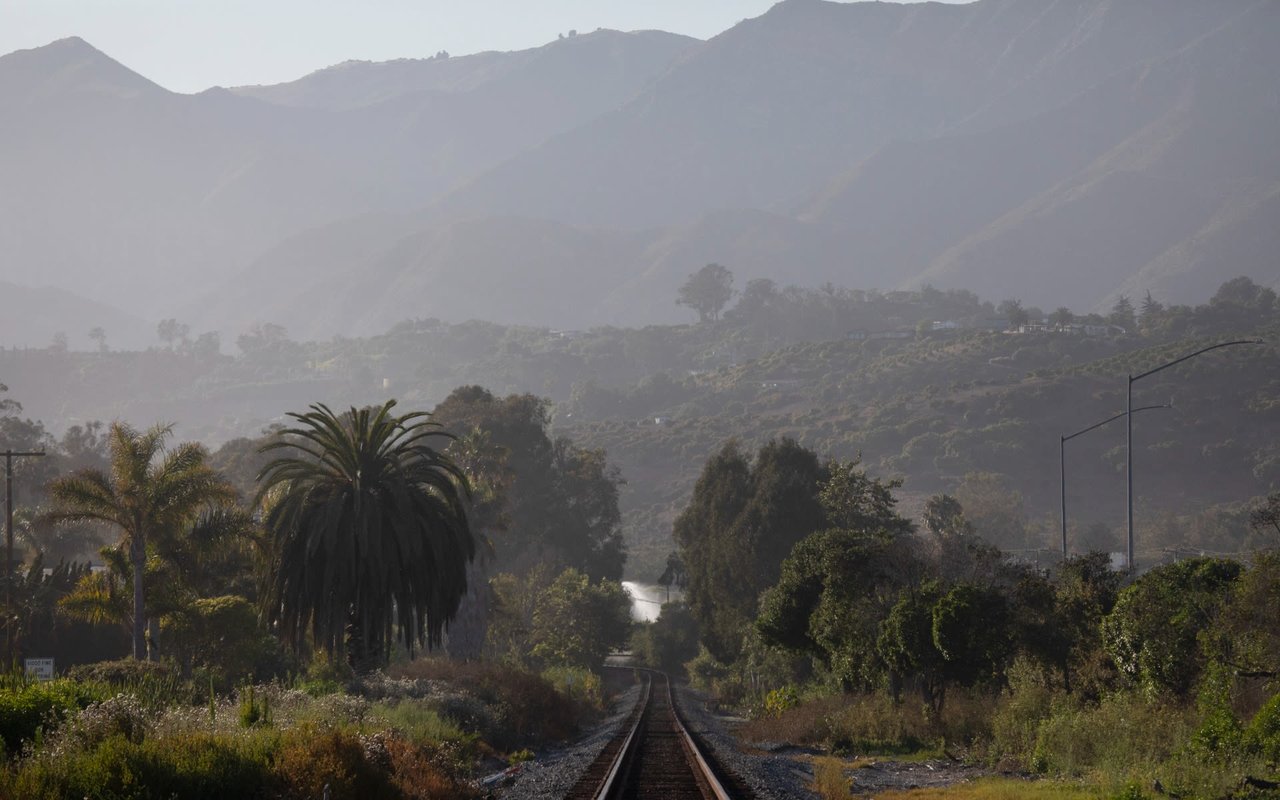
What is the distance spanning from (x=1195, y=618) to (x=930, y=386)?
161 metres

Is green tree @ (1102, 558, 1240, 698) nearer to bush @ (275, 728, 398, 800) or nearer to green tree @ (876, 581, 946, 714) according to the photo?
green tree @ (876, 581, 946, 714)

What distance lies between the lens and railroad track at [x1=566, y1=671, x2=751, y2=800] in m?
21.4

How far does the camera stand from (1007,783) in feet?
71.4

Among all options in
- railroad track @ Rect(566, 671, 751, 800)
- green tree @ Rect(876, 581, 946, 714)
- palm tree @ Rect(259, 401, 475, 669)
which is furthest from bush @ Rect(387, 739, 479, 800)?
green tree @ Rect(876, 581, 946, 714)

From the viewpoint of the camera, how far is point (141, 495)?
1523 inches

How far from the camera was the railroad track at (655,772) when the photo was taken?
21438 mm

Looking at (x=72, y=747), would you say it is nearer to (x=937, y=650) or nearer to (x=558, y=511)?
(x=937, y=650)

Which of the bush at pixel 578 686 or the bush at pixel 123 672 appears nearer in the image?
the bush at pixel 123 672

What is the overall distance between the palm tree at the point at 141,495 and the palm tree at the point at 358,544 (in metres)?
4.08

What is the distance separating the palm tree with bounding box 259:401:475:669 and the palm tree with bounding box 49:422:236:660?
4.08 meters

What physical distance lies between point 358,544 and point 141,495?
880 cm

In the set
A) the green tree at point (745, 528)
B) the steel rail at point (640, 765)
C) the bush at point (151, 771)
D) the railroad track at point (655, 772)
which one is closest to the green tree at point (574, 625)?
the green tree at point (745, 528)

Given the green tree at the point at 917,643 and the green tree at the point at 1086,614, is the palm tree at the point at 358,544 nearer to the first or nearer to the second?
the green tree at the point at 917,643

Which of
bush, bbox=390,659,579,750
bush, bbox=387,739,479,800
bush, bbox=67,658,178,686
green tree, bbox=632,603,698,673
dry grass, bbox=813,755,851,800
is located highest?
bush, bbox=67,658,178,686
